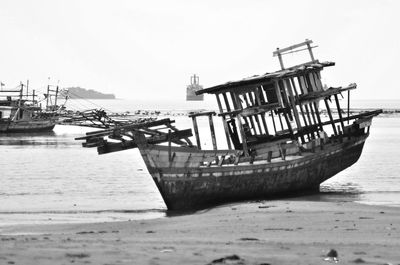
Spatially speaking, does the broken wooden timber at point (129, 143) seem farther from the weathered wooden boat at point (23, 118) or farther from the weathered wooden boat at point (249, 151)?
the weathered wooden boat at point (23, 118)

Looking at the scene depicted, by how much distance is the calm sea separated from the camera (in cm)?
2164

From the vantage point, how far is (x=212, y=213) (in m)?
18.5

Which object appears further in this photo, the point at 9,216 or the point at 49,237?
the point at 9,216

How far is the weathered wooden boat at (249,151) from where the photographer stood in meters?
21.1

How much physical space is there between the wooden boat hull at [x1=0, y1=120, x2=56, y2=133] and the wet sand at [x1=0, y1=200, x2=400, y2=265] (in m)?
61.2

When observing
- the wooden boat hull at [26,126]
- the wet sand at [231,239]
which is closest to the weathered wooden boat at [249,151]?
the wet sand at [231,239]

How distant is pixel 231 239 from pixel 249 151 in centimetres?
1156

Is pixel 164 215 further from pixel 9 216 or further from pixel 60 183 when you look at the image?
pixel 60 183

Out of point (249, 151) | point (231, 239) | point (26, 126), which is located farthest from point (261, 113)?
point (26, 126)

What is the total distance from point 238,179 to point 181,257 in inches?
441

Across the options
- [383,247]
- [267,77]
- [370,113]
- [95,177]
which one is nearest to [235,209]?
[267,77]

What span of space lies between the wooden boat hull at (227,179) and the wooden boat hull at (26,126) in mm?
55403

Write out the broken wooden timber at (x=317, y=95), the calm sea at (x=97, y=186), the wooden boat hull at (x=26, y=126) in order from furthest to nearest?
Result: 1. the wooden boat hull at (x=26, y=126)
2. the broken wooden timber at (x=317, y=95)
3. the calm sea at (x=97, y=186)

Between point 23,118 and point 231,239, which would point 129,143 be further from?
point 23,118
